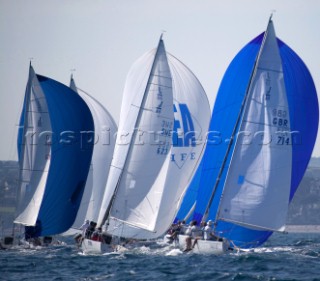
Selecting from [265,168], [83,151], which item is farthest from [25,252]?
[265,168]

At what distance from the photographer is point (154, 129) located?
1345 inches

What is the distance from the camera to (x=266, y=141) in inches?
1240

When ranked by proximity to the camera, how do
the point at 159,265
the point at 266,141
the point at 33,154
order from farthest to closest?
the point at 33,154
the point at 266,141
the point at 159,265

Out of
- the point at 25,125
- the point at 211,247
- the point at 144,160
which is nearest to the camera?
the point at 211,247

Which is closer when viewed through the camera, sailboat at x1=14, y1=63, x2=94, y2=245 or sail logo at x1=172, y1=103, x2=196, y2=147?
sailboat at x1=14, y1=63, x2=94, y2=245

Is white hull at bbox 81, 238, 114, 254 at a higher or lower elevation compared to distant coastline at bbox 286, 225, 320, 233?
higher

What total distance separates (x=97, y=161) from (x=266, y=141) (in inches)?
392

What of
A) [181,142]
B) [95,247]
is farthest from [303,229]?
[95,247]

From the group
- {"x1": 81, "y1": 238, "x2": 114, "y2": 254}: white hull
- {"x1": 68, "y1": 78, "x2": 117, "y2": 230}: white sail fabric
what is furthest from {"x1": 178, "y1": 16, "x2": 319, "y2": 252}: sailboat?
{"x1": 68, "y1": 78, "x2": 117, "y2": 230}: white sail fabric

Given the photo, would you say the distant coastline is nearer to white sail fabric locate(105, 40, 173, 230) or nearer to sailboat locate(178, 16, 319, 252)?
white sail fabric locate(105, 40, 173, 230)

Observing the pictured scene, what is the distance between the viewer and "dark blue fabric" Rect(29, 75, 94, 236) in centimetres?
3562

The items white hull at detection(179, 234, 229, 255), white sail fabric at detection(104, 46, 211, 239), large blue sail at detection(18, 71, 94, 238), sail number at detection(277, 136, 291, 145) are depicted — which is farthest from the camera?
large blue sail at detection(18, 71, 94, 238)

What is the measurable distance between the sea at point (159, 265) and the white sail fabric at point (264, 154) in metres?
1.48

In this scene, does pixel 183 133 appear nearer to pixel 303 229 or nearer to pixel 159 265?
pixel 159 265
